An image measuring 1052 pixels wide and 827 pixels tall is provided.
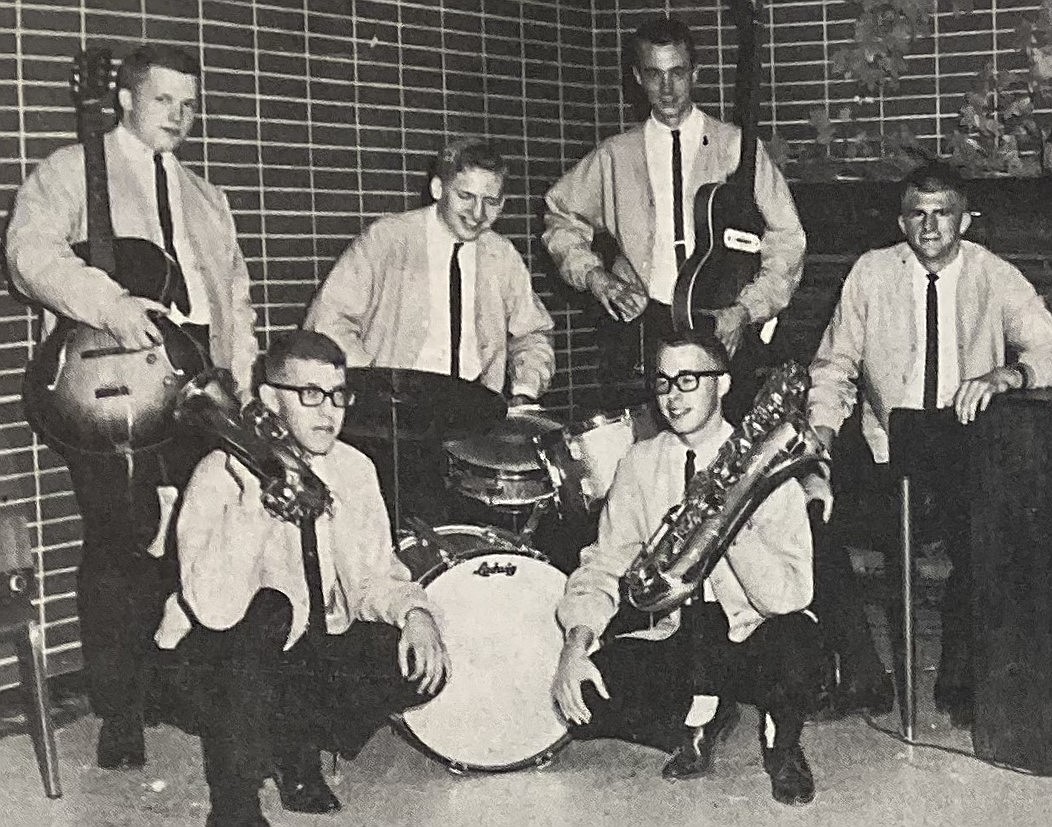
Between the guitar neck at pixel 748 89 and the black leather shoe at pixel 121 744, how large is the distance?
1.59 m

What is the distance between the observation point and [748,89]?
142 inches

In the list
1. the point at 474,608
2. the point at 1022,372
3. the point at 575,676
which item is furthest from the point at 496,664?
the point at 1022,372

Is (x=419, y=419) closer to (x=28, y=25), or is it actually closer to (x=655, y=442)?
(x=655, y=442)

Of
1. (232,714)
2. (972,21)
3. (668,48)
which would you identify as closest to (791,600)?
(232,714)

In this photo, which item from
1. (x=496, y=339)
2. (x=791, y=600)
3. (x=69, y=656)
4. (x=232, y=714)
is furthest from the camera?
(x=496, y=339)

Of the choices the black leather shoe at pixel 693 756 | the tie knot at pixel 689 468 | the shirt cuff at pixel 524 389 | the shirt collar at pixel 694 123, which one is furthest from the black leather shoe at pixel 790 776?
the shirt collar at pixel 694 123

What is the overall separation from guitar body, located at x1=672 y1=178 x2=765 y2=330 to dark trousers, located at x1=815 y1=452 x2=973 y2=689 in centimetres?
44

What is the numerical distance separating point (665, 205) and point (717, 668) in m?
1.09

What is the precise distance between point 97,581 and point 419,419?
0.67m

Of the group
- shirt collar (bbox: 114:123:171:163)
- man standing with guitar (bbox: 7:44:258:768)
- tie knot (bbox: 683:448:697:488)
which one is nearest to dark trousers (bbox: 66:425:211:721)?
→ man standing with guitar (bbox: 7:44:258:768)

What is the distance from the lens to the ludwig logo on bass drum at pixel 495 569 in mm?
2986

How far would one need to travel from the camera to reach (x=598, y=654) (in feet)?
9.55

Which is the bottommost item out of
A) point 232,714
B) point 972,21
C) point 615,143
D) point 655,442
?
point 232,714

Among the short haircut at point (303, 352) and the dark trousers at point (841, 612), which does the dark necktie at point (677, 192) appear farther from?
the short haircut at point (303, 352)
